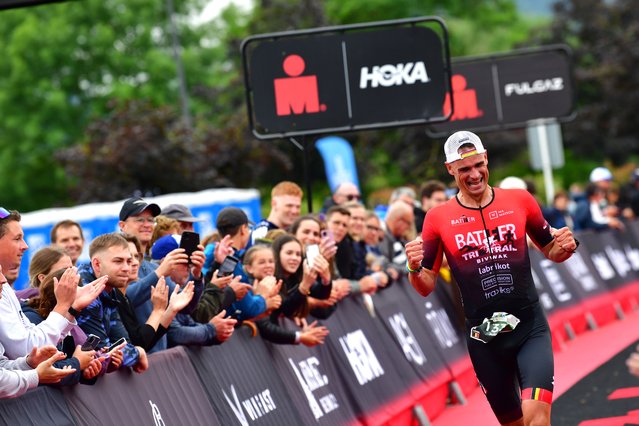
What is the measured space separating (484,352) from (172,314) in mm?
2139

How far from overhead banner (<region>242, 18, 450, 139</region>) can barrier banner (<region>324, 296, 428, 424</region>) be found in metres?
1.85

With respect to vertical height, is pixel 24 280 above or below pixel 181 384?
above

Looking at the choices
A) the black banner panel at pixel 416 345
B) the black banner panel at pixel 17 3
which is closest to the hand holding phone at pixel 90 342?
the black banner panel at pixel 17 3

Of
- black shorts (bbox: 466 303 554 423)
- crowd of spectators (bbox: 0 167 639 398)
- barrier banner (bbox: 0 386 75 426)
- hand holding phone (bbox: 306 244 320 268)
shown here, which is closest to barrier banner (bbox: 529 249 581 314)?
crowd of spectators (bbox: 0 167 639 398)

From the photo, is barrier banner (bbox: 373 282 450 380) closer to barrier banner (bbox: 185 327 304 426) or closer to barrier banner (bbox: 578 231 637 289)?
barrier banner (bbox: 185 327 304 426)

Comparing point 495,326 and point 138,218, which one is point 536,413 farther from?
point 138,218

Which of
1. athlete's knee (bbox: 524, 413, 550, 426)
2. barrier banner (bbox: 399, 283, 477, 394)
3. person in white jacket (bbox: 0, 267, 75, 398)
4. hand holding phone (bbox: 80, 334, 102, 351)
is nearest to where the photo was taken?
person in white jacket (bbox: 0, 267, 75, 398)

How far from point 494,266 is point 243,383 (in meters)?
1.90

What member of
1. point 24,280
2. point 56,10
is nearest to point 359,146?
point 56,10

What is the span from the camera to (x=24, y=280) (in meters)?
24.2

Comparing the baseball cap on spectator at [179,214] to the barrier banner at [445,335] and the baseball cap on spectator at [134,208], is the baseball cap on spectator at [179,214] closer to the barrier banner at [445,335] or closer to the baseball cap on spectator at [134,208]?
the baseball cap on spectator at [134,208]

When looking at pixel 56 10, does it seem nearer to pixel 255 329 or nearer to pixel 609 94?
pixel 609 94

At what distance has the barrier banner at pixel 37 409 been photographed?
6219 mm

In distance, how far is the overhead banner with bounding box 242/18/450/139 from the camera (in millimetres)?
12883
